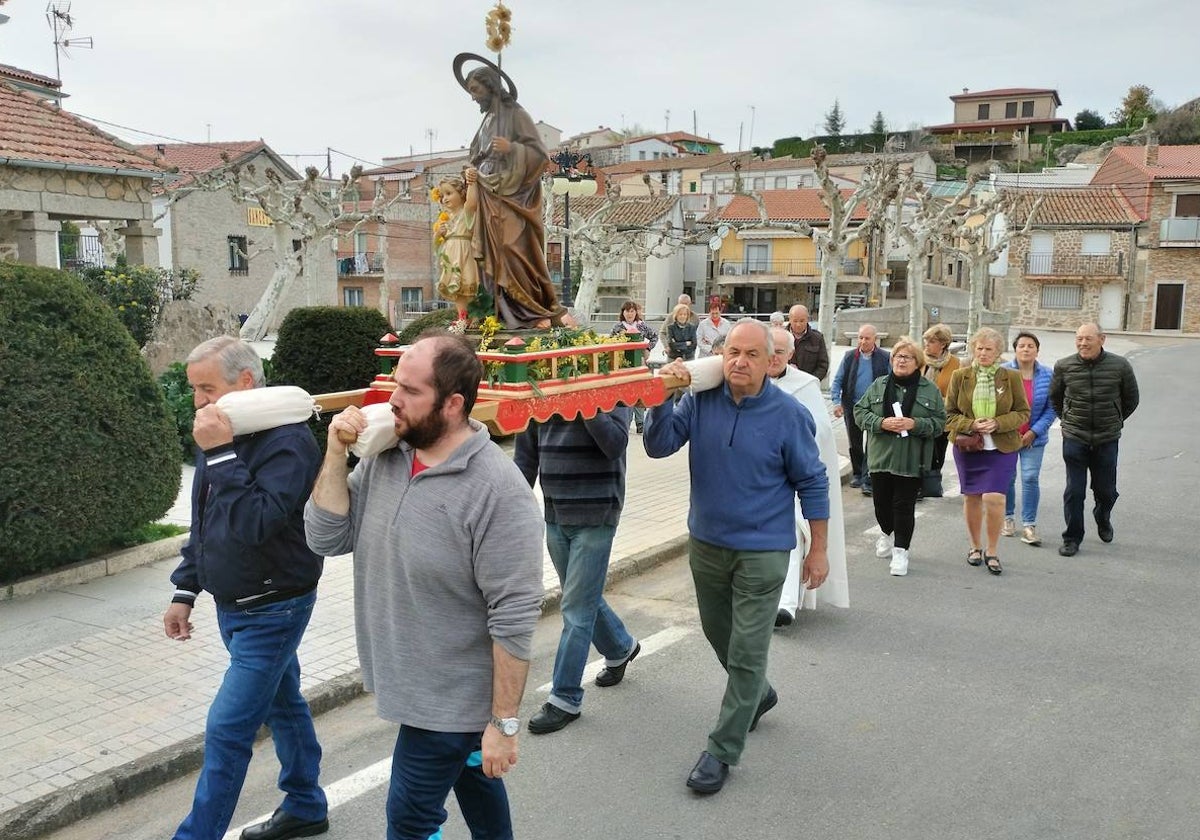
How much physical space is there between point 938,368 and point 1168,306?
4501 centimetres

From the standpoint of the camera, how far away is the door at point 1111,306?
48875mm

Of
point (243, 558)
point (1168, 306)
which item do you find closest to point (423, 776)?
point (243, 558)

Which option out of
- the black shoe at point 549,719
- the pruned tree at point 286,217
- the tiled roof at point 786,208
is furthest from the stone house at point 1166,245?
the black shoe at point 549,719

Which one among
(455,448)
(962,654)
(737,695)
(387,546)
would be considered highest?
(455,448)

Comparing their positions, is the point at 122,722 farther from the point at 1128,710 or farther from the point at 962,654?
the point at 1128,710

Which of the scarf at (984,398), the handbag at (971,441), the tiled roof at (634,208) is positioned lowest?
the handbag at (971,441)

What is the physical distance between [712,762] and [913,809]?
32.5 inches

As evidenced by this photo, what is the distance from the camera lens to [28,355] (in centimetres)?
642

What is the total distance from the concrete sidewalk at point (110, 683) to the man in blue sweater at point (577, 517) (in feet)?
4.05

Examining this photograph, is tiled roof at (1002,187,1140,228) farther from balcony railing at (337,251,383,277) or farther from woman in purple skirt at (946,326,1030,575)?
woman in purple skirt at (946,326,1030,575)

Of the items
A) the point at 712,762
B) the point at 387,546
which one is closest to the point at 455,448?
the point at 387,546

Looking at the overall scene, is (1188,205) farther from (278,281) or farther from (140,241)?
(140,241)

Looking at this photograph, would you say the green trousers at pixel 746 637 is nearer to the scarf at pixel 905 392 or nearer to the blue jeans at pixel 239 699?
the blue jeans at pixel 239 699

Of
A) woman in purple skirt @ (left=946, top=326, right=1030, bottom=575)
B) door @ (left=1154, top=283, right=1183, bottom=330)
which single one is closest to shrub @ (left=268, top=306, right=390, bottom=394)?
woman in purple skirt @ (left=946, top=326, right=1030, bottom=575)
